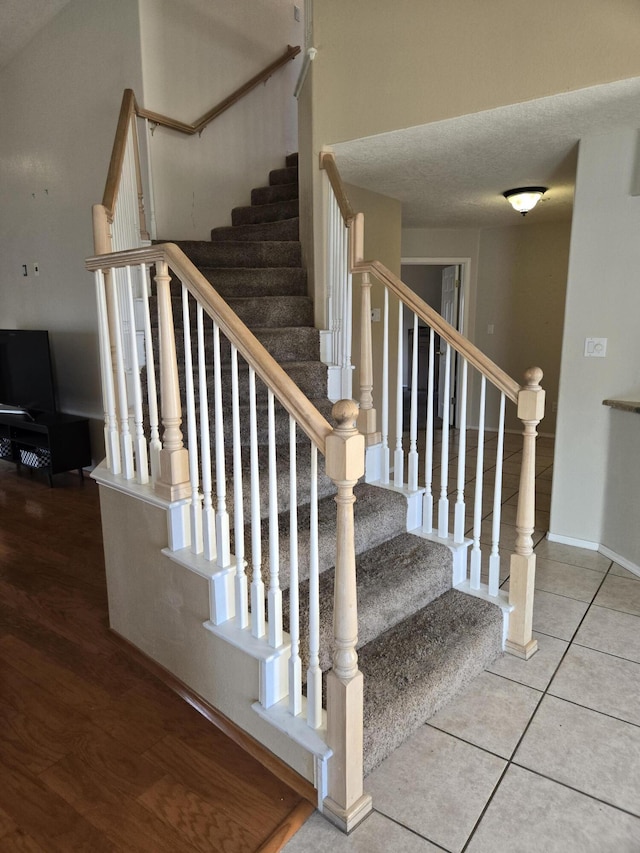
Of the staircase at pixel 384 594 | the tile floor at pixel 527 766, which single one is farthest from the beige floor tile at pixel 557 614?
the staircase at pixel 384 594

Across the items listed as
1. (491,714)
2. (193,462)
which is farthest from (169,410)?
(491,714)

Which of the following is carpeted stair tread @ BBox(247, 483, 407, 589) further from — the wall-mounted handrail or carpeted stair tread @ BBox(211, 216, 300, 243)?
carpeted stair tread @ BBox(211, 216, 300, 243)

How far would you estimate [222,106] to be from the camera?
4.24 m

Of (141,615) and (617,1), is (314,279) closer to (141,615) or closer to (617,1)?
(617,1)

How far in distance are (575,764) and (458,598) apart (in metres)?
0.74

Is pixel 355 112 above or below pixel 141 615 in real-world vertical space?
above

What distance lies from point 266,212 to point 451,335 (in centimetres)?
253

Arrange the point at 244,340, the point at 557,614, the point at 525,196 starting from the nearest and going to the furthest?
the point at 244,340, the point at 557,614, the point at 525,196

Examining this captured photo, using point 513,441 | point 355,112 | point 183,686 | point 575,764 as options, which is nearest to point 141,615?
point 183,686

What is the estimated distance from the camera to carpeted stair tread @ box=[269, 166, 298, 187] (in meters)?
4.52

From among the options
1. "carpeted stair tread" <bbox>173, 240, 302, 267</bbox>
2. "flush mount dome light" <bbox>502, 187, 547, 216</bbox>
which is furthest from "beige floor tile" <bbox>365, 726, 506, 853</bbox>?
"flush mount dome light" <bbox>502, 187, 547, 216</bbox>

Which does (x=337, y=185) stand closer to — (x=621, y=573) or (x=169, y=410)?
(x=169, y=410)

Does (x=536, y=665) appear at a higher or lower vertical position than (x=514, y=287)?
lower

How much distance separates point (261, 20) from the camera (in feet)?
14.9
